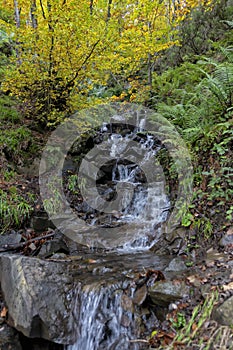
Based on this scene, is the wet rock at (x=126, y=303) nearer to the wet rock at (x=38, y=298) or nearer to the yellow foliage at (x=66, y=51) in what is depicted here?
the wet rock at (x=38, y=298)

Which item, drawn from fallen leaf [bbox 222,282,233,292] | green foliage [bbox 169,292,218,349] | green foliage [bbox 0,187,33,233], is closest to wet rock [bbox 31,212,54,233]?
green foliage [bbox 0,187,33,233]

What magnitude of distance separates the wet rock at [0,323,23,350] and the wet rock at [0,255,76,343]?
3.6 inches

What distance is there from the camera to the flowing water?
3.20 metres

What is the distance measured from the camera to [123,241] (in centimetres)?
532

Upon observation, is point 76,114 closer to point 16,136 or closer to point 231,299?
point 16,136

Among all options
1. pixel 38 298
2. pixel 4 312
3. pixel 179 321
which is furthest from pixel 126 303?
pixel 4 312

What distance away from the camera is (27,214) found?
18.7 feet

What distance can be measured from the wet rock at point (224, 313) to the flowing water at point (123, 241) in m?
0.90

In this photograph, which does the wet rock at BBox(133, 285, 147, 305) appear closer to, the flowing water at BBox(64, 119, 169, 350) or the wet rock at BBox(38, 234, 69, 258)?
the flowing water at BBox(64, 119, 169, 350)

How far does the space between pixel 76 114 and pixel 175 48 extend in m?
6.84

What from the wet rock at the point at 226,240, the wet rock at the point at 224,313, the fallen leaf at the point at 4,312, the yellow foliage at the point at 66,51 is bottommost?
the fallen leaf at the point at 4,312

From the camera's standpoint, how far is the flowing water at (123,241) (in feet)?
10.5

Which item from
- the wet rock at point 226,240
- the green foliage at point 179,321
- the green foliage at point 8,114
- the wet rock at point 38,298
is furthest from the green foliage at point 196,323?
the green foliage at point 8,114

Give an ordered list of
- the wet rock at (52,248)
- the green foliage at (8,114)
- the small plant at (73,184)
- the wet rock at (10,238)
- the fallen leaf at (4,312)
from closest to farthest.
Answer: the fallen leaf at (4,312), the wet rock at (52,248), the wet rock at (10,238), the small plant at (73,184), the green foliage at (8,114)
